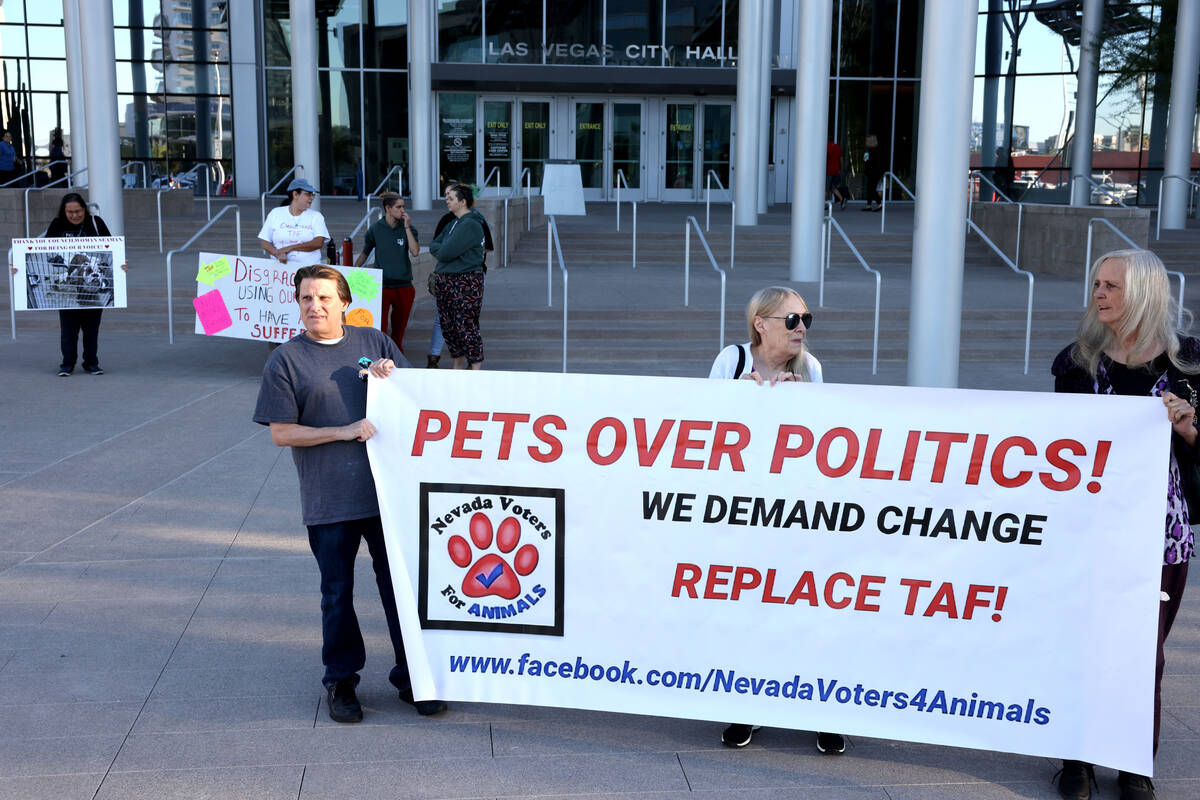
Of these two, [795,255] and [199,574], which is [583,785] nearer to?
[199,574]

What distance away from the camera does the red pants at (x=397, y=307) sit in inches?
461

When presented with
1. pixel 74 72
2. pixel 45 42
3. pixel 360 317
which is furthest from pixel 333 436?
pixel 45 42

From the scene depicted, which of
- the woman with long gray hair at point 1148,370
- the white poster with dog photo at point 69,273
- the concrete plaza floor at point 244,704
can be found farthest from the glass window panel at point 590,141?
the woman with long gray hair at point 1148,370

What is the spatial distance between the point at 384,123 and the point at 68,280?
898 inches

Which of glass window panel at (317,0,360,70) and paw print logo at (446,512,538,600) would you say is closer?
paw print logo at (446,512,538,600)

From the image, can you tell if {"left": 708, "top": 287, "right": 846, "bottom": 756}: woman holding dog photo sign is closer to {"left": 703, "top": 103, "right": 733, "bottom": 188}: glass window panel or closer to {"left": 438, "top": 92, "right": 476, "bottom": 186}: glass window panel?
{"left": 438, "top": 92, "right": 476, "bottom": 186}: glass window panel

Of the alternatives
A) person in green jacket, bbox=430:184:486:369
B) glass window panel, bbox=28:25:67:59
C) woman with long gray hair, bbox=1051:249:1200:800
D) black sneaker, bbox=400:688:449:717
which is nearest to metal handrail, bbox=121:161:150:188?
glass window panel, bbox=28:25:67:59

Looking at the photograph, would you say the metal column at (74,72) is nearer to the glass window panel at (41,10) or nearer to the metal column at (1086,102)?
the glass window panel at (41,10)

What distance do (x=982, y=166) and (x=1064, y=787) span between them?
1277 inches

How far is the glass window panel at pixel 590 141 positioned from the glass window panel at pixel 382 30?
525 centimetres

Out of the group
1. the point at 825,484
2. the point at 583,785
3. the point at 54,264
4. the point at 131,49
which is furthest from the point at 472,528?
the point at 131,49

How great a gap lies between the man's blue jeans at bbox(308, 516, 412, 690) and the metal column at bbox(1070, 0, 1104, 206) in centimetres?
2411

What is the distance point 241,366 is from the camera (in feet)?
40.7

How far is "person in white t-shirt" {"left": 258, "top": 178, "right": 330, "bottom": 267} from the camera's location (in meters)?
11.2
